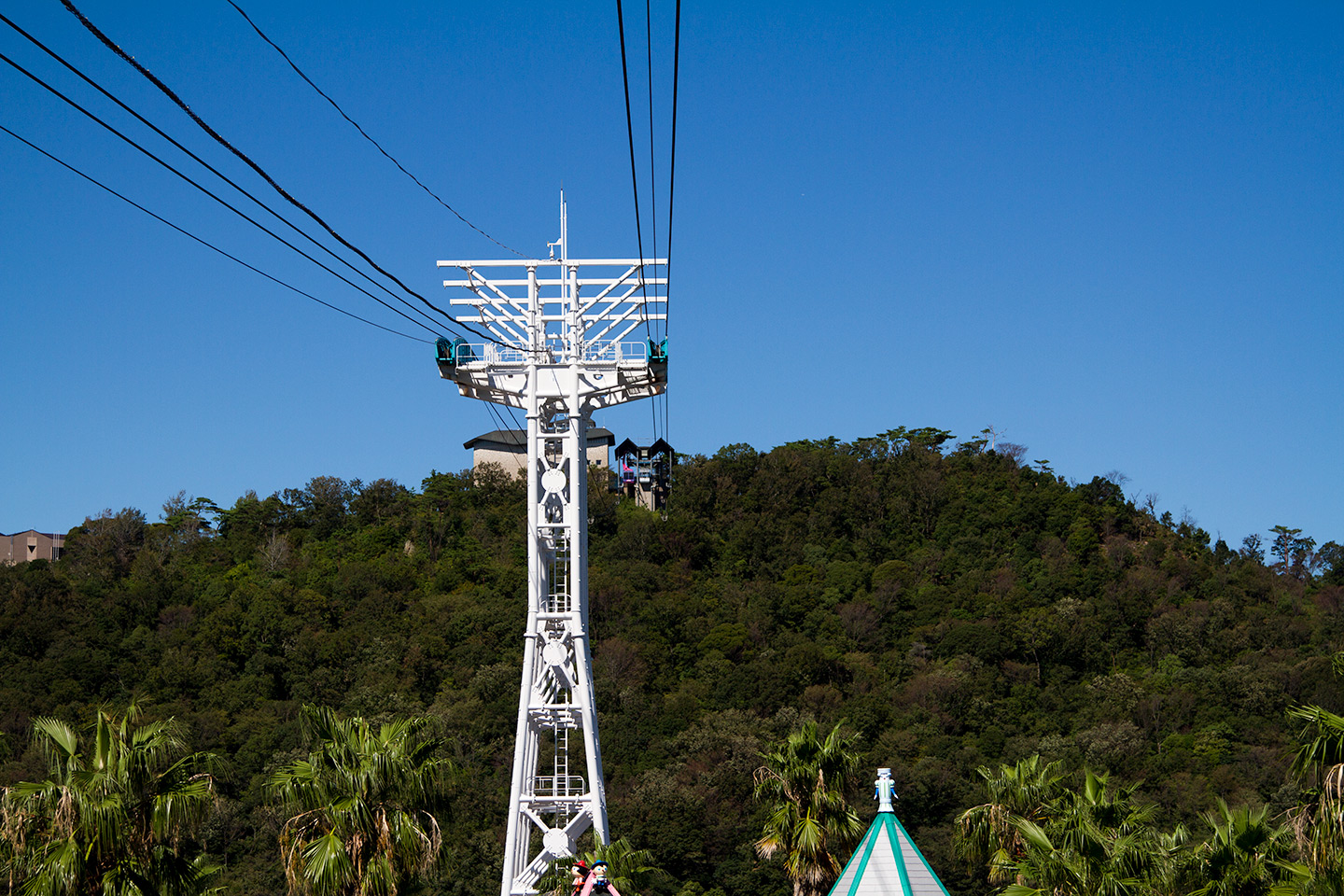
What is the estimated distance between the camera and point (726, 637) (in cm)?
6794

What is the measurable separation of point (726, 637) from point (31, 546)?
63.8 metres

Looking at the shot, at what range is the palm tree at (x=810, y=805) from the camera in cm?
2531

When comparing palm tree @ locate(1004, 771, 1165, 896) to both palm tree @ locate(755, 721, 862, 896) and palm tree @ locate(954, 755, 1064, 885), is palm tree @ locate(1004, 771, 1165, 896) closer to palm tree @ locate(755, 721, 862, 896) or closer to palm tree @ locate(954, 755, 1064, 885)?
palm tree @ locate(954, 755, 1064, 885)

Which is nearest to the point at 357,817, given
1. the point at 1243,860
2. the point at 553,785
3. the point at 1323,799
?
the point at 553,785

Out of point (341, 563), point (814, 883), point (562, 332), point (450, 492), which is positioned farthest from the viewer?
point (450, 492)

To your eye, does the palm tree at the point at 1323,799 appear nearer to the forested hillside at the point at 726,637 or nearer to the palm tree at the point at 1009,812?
the palm tree at the point at 1009,812

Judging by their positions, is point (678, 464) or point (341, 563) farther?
point (678, 464)

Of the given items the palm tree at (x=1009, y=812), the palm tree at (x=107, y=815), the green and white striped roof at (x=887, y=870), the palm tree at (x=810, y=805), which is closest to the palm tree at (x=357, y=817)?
the palm tree at (x=107, y=815)

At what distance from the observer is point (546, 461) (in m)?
27.0

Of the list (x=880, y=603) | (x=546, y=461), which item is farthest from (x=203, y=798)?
(x=880, y=603)

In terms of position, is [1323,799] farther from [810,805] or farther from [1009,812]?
[810,805]

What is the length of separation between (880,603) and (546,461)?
162ft

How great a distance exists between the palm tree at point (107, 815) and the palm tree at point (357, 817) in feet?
6.82

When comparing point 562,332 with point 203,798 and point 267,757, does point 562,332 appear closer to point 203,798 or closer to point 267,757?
point 203,798
